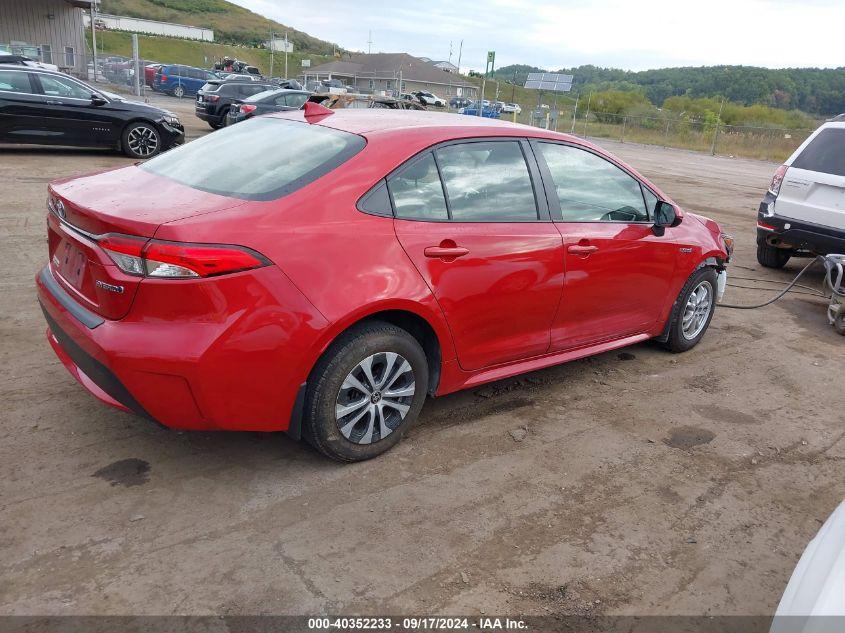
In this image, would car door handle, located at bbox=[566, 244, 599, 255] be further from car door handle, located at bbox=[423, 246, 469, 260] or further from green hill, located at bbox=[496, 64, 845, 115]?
green hill, located at bbox=[496, 64, 845, 115]

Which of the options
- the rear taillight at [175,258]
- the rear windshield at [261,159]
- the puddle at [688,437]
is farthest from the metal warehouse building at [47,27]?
the puddle at [688,437]

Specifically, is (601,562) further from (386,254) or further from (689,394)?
(689,394)

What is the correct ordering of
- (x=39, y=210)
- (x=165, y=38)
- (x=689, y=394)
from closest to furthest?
(x=689, y=394) < (x=39, y=210) < (x=165, y=38)

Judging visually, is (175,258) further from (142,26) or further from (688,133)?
(142,26)

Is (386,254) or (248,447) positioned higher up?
(386,254)

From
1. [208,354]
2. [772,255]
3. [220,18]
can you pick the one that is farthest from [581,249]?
[220,18]

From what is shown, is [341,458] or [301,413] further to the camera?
[341,458]

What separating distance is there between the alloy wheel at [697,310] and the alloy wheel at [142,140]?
11.0 m

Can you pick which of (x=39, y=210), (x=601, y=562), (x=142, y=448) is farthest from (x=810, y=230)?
Answer: (x=39, y=210)

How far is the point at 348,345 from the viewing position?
3.15 metres

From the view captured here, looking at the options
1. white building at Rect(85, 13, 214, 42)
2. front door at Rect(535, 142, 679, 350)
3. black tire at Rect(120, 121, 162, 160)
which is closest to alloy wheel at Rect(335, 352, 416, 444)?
front door at Rect(535, 142, 679, 350)

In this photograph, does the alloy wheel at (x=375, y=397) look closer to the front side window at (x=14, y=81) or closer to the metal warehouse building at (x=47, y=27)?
the front side window at (x=14, y=81)

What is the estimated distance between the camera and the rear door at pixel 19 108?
11.6 m

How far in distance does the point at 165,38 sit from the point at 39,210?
99.3 m
